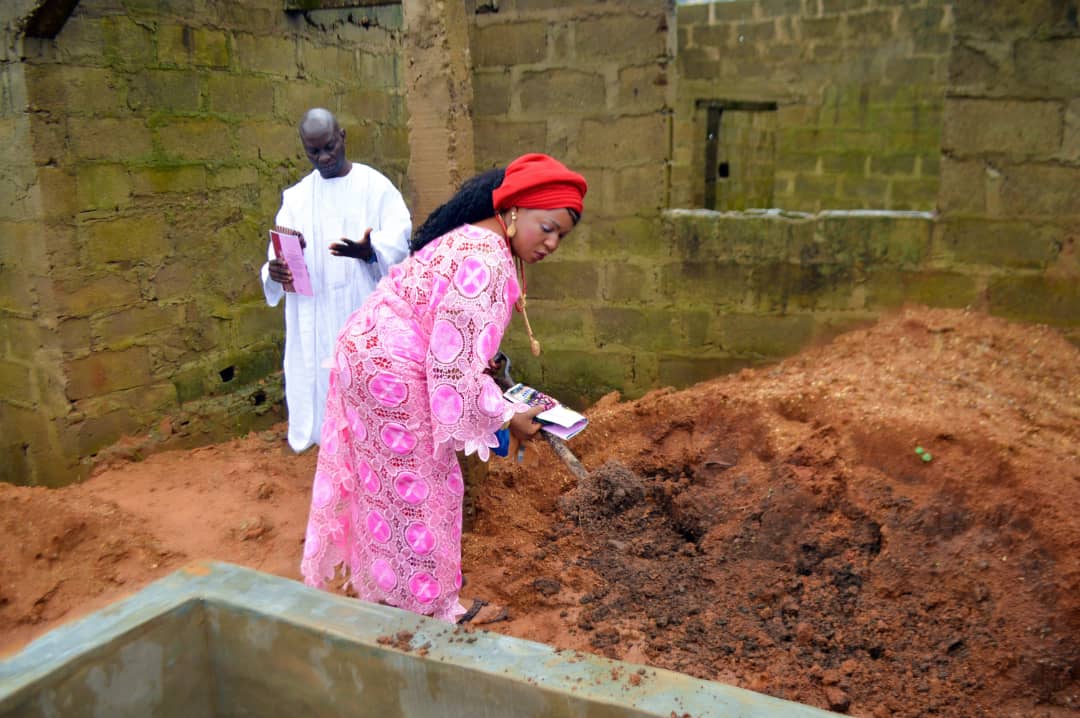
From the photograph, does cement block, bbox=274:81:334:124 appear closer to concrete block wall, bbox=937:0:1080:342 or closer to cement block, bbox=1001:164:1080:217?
concrete block wall, bbox=937:0:1080:342

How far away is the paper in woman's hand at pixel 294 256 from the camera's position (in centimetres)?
403

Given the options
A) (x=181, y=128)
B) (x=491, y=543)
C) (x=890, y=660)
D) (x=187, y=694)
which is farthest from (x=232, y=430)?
(x=890, y=660)

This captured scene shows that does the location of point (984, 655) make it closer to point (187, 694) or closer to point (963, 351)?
point (963, 351)

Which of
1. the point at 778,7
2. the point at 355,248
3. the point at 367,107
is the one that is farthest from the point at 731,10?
the point at 355,248

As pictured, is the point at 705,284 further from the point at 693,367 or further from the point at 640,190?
the point at 640,190

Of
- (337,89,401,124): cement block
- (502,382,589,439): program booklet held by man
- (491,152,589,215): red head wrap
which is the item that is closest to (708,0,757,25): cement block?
(337,89,401,124): cement block

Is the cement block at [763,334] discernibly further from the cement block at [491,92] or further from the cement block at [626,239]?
the cement block at [491,92]

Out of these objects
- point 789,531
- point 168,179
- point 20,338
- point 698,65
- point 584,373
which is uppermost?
point 698,65

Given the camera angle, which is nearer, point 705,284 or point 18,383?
point 18,383

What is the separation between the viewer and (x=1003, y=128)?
13.3 feet

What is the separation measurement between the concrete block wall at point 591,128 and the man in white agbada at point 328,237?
0.92m

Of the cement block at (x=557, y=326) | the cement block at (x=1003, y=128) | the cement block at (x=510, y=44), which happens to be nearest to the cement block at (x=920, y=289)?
the cement block at (x=1003, y=128)

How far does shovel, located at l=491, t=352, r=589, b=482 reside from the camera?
2.80m

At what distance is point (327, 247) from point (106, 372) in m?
1.59
